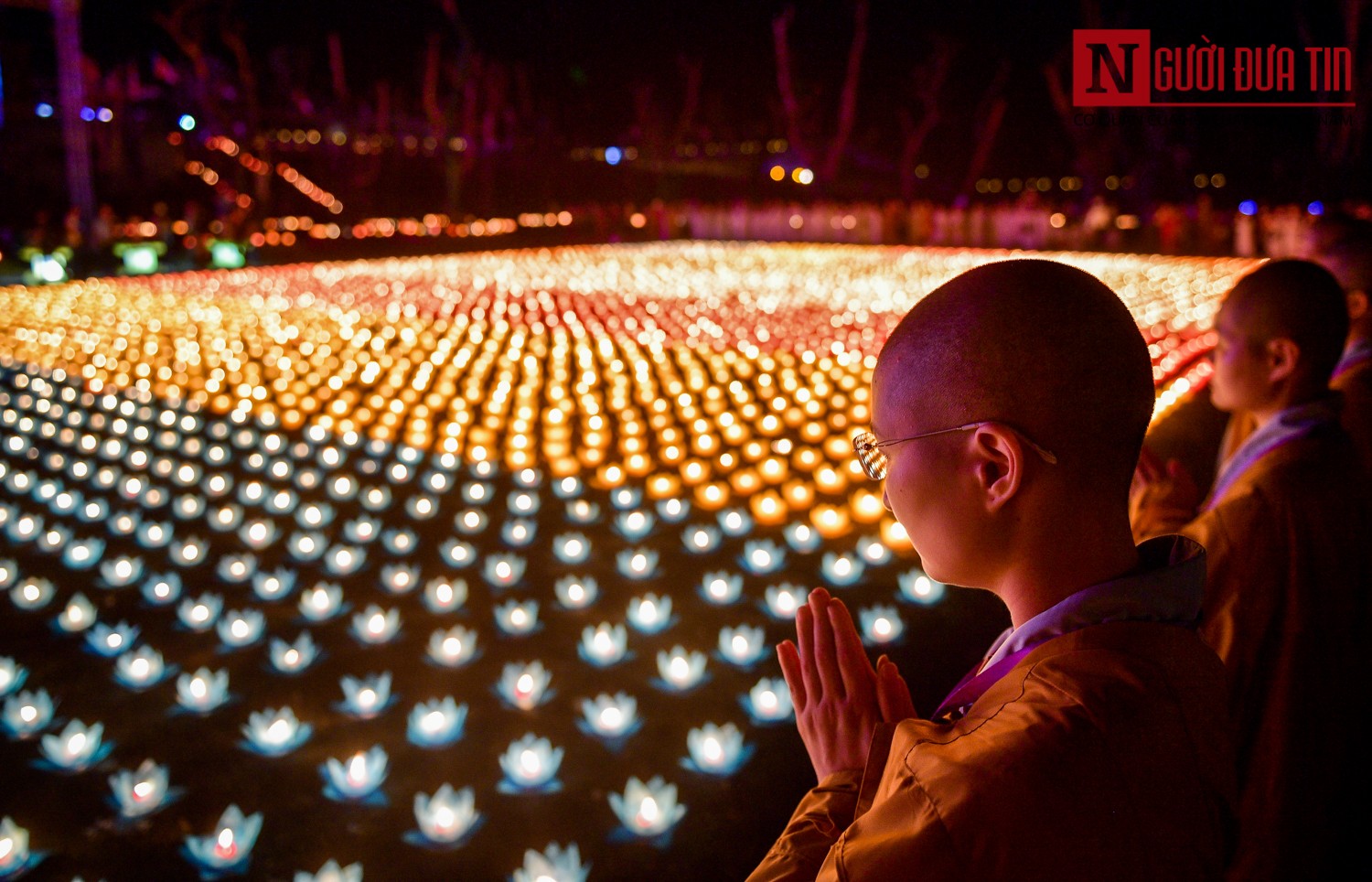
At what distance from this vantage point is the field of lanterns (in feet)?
7.62

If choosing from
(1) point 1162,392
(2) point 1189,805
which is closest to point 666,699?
(2) point 1189,805

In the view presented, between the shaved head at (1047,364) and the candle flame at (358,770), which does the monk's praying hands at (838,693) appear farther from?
the candle flame at (358,770)

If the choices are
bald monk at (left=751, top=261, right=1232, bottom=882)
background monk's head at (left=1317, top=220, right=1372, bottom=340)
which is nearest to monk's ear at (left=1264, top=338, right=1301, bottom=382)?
background monk's head at (left=1317, top=220, right=1372, bottom=340)

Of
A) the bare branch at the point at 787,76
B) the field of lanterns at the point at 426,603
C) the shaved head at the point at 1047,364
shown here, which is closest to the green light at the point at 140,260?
the field of lanterns at the point at 426,603

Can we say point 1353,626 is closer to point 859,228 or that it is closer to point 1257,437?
point 1257,437

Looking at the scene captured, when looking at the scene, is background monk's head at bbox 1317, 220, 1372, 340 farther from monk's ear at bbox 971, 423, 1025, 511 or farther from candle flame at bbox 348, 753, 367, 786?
candle flame at bbox 348, 753, 367, 786

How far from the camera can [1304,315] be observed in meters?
2.33

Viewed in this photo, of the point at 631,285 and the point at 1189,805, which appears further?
the point at 631,285

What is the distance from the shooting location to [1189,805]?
1.04 meters

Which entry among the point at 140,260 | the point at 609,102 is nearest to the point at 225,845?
the point at 140,260

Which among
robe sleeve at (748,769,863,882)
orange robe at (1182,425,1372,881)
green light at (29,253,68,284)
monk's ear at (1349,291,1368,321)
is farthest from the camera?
green light at (29,253,68,284)

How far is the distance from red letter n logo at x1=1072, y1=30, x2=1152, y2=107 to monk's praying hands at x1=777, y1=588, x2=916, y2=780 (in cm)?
377

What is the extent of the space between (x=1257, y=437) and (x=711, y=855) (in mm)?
1705

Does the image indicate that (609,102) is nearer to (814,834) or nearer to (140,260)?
(140,260)
